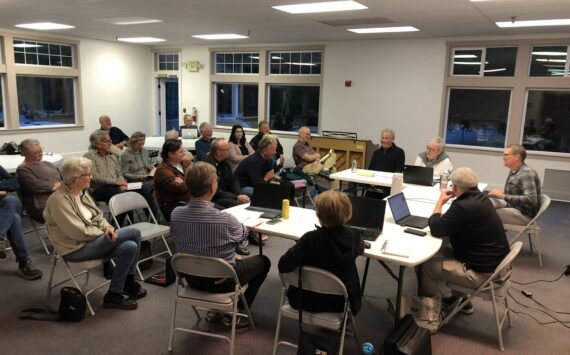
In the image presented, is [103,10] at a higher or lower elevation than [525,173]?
higher

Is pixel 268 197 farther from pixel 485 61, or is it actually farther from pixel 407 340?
pixel 485 61

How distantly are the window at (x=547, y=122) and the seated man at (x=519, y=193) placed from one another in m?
3.65

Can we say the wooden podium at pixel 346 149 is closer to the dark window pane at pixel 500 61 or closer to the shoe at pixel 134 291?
the dark window pane at pixel 500 61

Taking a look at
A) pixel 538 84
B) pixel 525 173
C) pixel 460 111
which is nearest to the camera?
pixel 525 173

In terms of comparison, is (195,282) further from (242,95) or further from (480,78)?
(242,95)

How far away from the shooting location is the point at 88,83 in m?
9.64

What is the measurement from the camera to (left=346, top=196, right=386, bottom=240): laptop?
312 centimetres

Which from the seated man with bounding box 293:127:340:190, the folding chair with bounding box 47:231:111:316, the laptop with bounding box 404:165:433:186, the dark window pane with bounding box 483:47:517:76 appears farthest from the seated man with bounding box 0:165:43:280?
the dark window pane with bounding box 483:47:517:76

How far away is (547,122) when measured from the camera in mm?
7578

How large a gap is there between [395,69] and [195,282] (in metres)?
6.66

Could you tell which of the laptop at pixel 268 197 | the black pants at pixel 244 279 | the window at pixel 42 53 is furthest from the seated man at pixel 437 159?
the window at pixel 42 53

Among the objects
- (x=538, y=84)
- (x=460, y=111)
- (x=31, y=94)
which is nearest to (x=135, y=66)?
A: (x=31, y=94)

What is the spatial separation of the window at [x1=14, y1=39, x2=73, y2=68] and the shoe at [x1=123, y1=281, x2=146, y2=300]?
23.0 feet

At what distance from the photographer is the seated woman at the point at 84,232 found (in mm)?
3094
